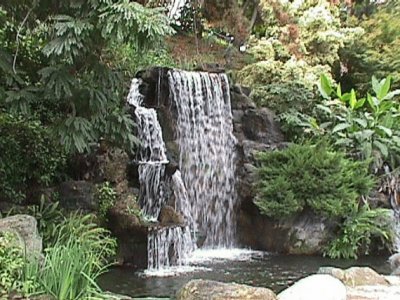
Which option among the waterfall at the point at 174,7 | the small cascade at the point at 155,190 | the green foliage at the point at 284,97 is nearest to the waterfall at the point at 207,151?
the small cascade at the point at 155,190

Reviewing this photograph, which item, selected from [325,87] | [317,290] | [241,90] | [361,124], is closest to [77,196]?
[317,290]

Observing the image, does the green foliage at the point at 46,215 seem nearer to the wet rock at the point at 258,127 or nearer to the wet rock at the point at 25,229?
the wet rock at the point at 25,229

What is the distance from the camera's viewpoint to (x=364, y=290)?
6.62 metres

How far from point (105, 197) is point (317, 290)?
522 centimetres

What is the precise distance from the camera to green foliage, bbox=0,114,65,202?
934 cm

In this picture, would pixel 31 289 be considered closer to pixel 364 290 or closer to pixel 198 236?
pixel 364 290

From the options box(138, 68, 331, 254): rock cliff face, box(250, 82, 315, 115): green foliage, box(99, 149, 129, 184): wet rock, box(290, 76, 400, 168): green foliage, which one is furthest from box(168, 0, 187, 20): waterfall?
box(290, 76, 400, 168): green foliage

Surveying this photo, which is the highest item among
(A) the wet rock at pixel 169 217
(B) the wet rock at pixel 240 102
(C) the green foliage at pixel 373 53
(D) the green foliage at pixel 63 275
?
(C) the green foliage at pixel 373 53

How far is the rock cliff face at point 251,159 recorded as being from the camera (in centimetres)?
1180

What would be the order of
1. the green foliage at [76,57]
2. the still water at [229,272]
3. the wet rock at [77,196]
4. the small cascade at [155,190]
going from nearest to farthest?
the green foliage at [76,57], the still water at [229,272], the wet rock at [77,196], the small cascade at [155,190]

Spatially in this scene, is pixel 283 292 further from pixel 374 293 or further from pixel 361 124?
pixel 361 124

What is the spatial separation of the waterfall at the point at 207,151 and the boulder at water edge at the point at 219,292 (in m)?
6.88

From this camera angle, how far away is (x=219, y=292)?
515 cm

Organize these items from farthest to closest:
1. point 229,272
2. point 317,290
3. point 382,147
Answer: point 382,147
point 229,272
point 317,290
